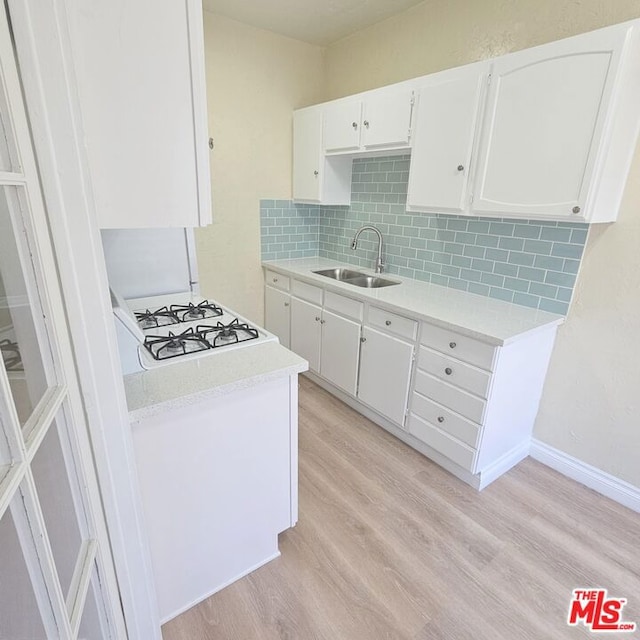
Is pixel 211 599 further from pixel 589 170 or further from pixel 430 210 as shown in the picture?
pixel 589 170

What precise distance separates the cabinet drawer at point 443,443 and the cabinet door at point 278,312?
1.33 m

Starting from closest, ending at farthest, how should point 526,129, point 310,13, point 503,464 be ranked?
point 526,129, point 503,464, point 310,13

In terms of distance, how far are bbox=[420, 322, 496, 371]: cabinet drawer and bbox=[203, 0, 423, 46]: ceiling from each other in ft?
6.72

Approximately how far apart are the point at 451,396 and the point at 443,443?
0.95ft

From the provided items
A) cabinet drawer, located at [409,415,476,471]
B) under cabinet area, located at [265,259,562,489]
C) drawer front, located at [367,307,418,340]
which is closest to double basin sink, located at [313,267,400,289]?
under cabinet area, located at [265,259,562,489]

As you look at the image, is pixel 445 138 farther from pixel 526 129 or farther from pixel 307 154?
pixel 307 154

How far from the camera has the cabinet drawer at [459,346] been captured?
69.3 inches

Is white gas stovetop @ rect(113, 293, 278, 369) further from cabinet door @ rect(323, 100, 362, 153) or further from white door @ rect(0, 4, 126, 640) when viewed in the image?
cabinet door @ rect(323, 100, 362, 153)

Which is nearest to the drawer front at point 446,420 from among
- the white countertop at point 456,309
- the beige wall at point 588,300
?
the white countertop at point 456,309

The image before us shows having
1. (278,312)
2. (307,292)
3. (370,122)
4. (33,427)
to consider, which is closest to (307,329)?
(307,292)

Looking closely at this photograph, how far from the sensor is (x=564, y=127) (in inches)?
62.2

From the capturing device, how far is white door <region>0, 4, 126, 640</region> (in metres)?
0.54

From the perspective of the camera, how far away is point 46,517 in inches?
25.3

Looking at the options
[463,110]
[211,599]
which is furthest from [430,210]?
[211,599]
